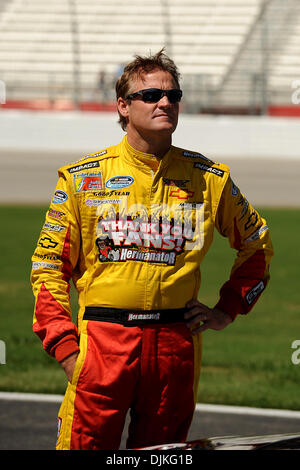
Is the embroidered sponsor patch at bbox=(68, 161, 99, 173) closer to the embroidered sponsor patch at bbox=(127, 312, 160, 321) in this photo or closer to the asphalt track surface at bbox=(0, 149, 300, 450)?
the embroidered sponsor patch at bbox=(127, 312, 160, 321)

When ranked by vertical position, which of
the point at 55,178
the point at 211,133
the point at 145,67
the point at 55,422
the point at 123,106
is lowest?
the point at 55,178

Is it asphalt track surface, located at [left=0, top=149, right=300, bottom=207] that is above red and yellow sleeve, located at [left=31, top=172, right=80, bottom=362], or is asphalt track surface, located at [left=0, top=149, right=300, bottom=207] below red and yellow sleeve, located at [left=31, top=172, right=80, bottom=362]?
below

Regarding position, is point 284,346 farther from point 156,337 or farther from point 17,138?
point 17,138

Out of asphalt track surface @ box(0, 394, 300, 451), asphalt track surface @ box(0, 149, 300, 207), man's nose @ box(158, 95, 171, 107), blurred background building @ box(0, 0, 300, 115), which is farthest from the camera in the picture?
blurred background building @ box(0, 0, 300, 115)

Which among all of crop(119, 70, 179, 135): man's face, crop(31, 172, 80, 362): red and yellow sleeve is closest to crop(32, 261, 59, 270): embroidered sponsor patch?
crop(31, 172, 80, 362): red and yellow sleeve

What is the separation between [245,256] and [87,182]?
29.6 inches

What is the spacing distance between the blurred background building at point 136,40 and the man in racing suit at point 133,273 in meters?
24.8

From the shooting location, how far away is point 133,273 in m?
3.43

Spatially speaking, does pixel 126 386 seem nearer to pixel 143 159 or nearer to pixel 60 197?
pixel 60 197

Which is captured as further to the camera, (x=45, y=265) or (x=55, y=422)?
(x=55, y=422)

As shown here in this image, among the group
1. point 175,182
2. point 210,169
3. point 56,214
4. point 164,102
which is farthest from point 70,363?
point 164,102

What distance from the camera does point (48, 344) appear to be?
3.41 meters

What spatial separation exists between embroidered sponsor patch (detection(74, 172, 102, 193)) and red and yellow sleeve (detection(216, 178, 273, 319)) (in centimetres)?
53

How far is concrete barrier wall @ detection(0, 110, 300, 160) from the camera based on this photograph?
24188 millimetres
